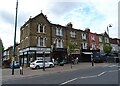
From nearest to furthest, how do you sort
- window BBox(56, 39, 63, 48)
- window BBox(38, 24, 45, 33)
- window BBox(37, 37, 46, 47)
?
window BBox(37, 37, 46, 47), window BBox(38, 24, 45, 33), window BBox(56, 39, 63, 48)

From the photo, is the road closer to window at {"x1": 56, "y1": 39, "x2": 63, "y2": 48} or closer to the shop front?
the shop front

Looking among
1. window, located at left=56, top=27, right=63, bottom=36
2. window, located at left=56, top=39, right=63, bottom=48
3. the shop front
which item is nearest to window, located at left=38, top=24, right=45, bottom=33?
the shop front

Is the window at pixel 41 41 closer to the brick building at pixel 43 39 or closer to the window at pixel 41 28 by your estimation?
the brick building at pixel 43 39

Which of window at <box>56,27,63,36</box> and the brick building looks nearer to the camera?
the brick building

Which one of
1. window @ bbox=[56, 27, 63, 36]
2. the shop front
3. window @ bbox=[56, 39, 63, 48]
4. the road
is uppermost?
window @ bbox=[56, 27, 63, 36]

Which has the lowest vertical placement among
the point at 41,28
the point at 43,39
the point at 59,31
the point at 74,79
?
the point at 74,79

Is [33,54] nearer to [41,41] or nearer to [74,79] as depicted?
[41,41]

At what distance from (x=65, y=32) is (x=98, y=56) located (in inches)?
441

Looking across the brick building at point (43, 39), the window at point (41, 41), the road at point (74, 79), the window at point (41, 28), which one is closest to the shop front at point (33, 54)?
the brick building at point (43, 39)

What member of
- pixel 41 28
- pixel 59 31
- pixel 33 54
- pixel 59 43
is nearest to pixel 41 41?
pixel 41 28

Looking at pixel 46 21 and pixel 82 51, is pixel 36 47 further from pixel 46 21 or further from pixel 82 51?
pixel 82 51

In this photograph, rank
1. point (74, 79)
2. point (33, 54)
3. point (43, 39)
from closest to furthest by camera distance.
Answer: point (74, 79) < point (33, 54) < point (43, 39)

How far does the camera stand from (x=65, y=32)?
4712 centimetres

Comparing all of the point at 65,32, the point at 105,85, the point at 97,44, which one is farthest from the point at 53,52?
the point at 105,85
